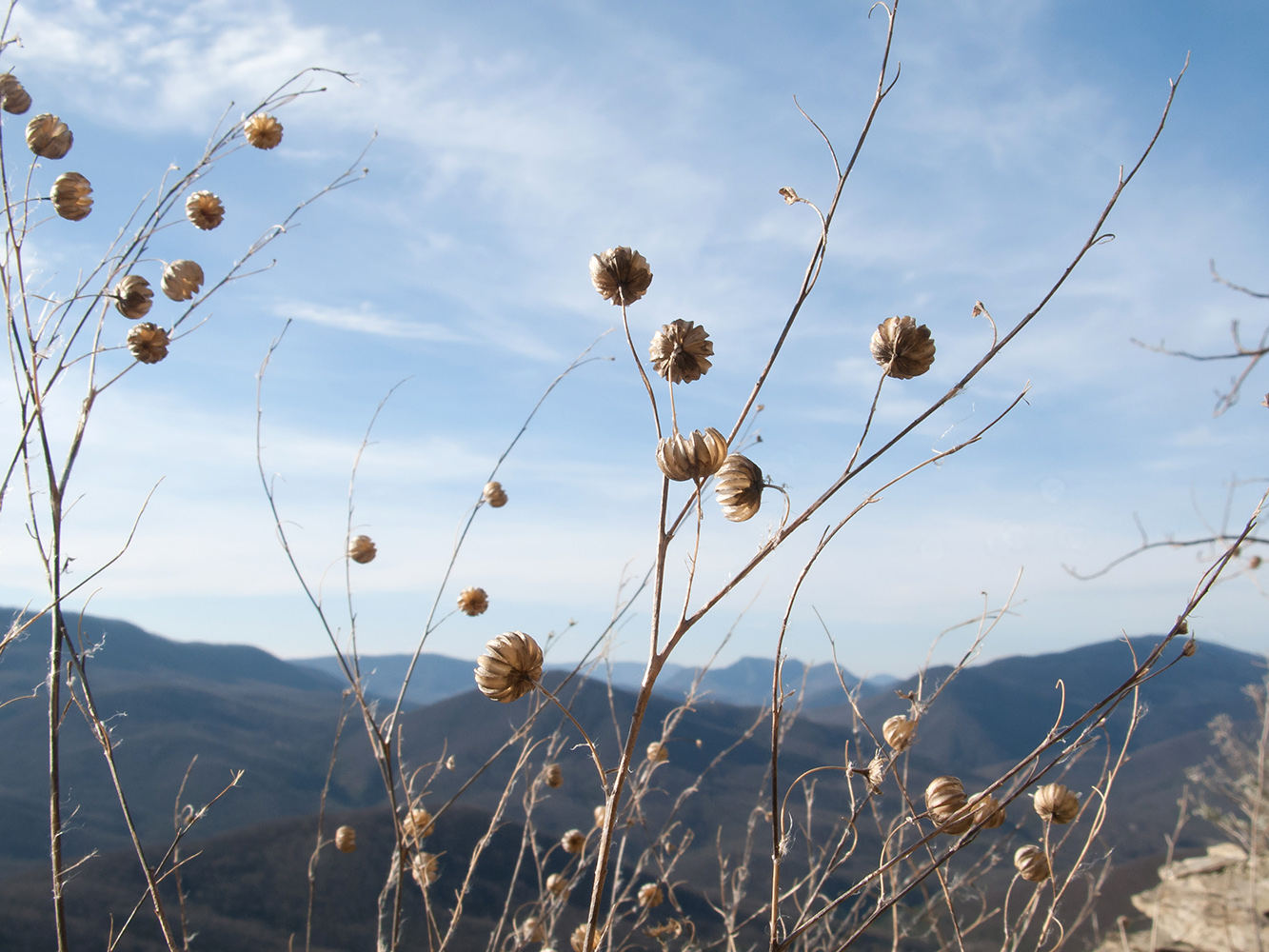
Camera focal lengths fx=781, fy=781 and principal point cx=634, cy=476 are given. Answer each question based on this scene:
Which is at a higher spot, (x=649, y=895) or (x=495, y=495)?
(x=495, y=495)

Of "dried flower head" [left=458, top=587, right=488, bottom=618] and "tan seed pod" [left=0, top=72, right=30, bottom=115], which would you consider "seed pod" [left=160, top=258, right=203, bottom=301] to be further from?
"dried flower head" [left=458, top=587, right=488, bottom=618]

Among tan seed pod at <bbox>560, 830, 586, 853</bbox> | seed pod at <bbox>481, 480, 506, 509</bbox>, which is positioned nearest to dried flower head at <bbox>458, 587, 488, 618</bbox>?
seed pod at <bbox>481, 480, 506, 509</bbox>

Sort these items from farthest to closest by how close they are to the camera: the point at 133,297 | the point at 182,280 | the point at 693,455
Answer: the point at 182,280, the point at 133,297, the point at 693,455

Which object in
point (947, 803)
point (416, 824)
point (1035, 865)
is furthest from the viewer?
point (416, 824)

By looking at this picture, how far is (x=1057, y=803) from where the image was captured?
4.21 ft

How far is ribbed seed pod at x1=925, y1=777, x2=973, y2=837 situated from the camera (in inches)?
40.5

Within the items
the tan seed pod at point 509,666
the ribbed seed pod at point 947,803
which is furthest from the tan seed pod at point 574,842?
the tan seed pod at point 509,666

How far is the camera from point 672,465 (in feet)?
2.83

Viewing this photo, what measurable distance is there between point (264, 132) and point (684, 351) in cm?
155

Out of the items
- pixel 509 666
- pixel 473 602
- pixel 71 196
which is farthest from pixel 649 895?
pixel 71 196

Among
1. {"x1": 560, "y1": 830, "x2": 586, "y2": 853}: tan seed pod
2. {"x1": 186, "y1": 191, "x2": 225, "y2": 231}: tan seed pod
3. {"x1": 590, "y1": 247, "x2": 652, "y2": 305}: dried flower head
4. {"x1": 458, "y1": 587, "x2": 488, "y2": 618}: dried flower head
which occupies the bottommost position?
{"x1": 560, "y1": 830, "x2": 586, "y2": 853}: tan seed pod

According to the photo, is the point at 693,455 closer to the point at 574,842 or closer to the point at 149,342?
the point at 149,342

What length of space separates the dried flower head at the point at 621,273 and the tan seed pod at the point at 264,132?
4.53 feet

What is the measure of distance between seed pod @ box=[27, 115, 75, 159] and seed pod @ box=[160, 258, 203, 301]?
327 mm
